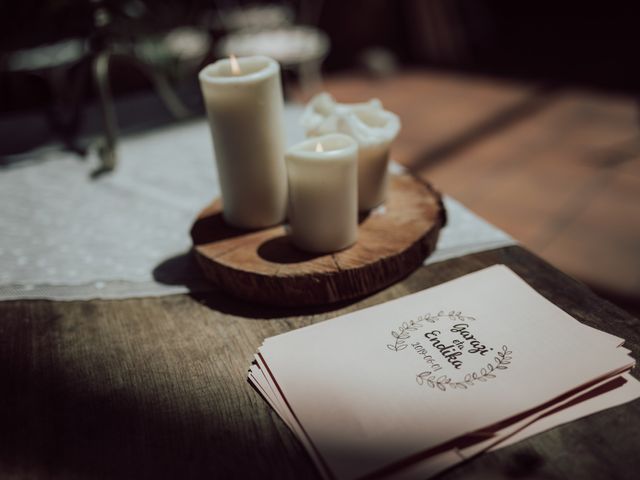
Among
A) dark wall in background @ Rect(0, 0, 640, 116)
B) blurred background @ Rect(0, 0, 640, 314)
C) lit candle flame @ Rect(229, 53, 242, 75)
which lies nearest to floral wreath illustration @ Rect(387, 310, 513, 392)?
lit candle flame @ Rect(229, 53, 242, 75)

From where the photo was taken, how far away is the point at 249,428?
503 mm

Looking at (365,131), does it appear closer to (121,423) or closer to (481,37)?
(121,423)

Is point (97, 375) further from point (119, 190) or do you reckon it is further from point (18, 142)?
point (18, 142)

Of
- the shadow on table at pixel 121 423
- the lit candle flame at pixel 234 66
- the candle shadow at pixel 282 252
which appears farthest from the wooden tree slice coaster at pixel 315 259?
the lit candle flame at pixel 234 66

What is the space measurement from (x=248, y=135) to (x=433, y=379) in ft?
1.26

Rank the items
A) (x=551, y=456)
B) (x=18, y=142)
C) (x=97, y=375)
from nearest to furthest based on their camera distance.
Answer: (x=551, y=456), (x=97, y=375), (x=18, y=142)

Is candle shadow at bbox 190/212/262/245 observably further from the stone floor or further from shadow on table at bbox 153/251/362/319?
the stone floor

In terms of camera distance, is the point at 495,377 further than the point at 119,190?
No

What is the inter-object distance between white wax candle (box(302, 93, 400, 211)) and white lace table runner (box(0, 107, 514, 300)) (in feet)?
0.44

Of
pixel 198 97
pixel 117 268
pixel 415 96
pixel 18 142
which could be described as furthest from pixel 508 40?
pixel 117 268

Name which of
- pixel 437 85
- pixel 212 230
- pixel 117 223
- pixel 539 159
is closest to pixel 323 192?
pixel 212 230

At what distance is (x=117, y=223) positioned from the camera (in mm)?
948

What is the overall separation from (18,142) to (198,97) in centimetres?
61

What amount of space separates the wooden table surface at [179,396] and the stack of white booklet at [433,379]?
0.02 meters
